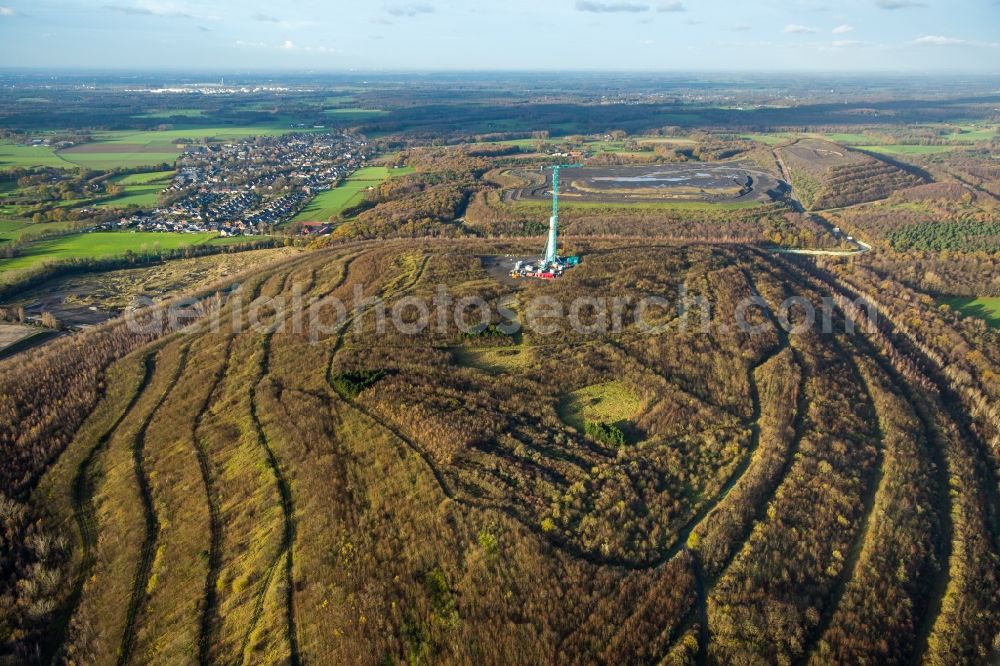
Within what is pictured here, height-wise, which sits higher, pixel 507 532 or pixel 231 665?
pixel 507 532

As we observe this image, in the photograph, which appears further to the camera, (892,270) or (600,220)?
(600,220)


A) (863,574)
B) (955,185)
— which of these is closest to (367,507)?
(863,574)

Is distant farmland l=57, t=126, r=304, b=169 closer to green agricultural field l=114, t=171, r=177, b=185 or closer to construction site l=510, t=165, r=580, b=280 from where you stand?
green agricultural field l=114, t=171, r=177, b=185

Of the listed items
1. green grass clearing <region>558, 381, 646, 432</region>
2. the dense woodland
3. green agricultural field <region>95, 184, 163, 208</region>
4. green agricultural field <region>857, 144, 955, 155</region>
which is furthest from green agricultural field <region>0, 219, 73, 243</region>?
green agricultural field <region>857, 144, 955, 155</region>

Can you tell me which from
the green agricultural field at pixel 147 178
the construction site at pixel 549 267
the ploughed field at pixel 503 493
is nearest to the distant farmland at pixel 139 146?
the green agricultural field at pixel 147 178

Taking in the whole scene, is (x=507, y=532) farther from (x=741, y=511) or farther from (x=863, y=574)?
(x=863, y=574)

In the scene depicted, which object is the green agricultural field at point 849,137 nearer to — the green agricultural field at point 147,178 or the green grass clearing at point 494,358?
the green grass clearing at point 494,358

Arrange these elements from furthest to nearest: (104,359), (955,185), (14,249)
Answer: (955,185) < (14,249) < (104,359)
